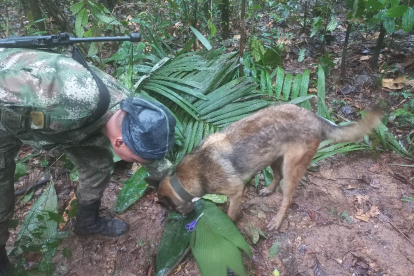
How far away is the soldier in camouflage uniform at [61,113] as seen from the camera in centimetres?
206

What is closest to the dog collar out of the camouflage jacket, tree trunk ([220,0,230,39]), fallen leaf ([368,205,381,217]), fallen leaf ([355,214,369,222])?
the camouflage jacket

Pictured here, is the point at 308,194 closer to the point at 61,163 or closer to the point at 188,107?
the point at 188,107

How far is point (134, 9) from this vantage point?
8.46 meters

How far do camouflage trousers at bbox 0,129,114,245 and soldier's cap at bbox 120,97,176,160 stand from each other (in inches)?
34.9

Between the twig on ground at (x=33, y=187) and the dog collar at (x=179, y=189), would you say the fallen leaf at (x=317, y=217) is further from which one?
the twig on ground at (x=33, y=187)

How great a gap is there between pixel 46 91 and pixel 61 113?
0.57 ft

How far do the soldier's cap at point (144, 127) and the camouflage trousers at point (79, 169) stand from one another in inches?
34.9

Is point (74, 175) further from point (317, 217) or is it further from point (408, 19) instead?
point (408, 19)

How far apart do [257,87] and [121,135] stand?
3283mm

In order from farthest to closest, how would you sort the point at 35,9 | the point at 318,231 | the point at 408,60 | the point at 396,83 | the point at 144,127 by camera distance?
the point at 408,60, the point at 35,9, the point at 396,83, the point at 318,231, the point at 144,127

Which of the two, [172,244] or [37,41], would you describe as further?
[172,244]

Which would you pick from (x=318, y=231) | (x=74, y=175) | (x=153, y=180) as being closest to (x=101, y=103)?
(x=153, y=180)

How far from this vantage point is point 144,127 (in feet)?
7.15

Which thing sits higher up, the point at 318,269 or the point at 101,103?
the point at 101,103
